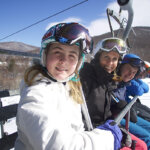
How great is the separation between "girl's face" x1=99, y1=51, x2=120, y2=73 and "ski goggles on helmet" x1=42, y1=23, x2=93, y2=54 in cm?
56

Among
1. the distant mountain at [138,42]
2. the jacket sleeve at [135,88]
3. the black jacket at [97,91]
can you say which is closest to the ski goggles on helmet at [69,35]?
the black jacket at [97,91]

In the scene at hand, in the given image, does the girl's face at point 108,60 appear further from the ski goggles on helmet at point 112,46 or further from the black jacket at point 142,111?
the black jacket at point 142,111

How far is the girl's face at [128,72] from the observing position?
201 cm

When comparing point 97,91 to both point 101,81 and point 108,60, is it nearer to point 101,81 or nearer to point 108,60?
point 101,81

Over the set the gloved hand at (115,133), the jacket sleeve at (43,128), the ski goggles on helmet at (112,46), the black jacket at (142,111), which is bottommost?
the black jacket at (142,111)

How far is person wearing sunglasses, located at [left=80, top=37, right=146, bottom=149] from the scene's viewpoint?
4.78 feet

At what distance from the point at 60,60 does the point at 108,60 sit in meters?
0.87

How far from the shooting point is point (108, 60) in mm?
1752

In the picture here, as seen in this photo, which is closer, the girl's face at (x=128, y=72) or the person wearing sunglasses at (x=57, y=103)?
the person wearing sunglasses at (x=57, y=103)

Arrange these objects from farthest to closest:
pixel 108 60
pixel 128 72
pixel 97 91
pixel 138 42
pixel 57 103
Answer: pixel 138 42, pixel 128 72, pixel 108 60, pixel 97 91, pixel 57 103

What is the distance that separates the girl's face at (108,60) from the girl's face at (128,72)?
12.9 inches

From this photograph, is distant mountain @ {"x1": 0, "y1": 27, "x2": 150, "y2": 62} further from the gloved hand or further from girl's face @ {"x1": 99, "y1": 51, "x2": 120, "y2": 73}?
the gloved hand

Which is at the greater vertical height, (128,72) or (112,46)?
(112,46)

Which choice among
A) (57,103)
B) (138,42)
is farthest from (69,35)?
(138,42)
